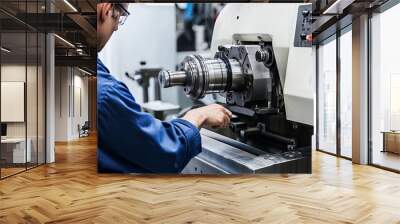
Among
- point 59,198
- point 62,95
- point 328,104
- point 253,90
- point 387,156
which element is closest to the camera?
point 59,198

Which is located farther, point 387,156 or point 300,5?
point 387,156

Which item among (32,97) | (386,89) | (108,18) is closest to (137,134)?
(108,18)

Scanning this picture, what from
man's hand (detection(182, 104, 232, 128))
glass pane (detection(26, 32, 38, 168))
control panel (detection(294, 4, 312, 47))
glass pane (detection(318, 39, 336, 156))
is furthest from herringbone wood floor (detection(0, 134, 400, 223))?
glass pane (detection(318, 39, 336, 156))

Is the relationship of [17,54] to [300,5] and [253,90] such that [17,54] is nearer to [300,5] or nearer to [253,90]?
[253,90]

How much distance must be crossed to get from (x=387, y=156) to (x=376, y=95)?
0.97 metres

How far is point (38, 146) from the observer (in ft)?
20.9

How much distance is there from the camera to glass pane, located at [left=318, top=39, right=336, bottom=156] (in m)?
7.98

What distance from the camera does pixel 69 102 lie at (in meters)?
10.8

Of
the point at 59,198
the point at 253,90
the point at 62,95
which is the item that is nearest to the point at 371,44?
the point at 253,90

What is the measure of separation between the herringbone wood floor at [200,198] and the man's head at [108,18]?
1739 mm

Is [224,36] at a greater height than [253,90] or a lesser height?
greater

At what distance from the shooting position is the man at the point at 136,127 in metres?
4.57

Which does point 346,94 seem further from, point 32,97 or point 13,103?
point 13,103

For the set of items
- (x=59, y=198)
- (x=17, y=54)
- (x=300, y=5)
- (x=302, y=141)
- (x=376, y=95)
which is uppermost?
(x=300, y=5)
